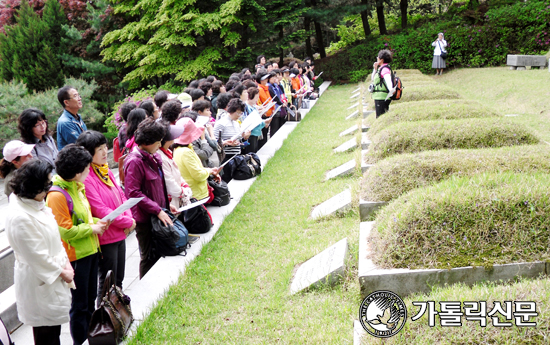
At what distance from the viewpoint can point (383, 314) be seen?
3113mm

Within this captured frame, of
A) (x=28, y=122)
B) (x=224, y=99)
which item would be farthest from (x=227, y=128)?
(x=28, y=122)

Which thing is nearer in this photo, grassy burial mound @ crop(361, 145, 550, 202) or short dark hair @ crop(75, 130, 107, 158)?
short dark hair @ crop(75, 130, 107, 158)

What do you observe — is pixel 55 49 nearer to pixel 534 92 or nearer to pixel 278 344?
pixel 534 92

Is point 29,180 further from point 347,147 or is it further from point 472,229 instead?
point 347,147

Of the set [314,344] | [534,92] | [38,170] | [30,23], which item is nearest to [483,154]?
[314,344]

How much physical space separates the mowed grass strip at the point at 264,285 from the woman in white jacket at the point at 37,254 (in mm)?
689

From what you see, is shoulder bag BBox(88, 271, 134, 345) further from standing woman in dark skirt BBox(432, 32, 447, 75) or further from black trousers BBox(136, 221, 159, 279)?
standing woman in dark skirt BBox(432, 32, 447, 75)

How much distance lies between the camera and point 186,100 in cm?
709

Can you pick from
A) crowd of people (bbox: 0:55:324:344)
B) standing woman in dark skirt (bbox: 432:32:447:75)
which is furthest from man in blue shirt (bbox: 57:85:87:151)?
standing woman in dark skirt (bbox: 432:32:447:75)

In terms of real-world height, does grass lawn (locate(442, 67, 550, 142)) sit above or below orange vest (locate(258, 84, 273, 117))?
below

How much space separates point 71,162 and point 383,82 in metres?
6.24

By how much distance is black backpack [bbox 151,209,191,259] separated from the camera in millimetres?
4359

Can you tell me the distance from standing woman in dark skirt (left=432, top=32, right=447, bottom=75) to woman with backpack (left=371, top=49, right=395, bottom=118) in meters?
12.0

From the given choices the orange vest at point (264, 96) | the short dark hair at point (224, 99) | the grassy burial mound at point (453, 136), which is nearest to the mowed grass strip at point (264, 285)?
the grassy burial mound at point (453, 136)
